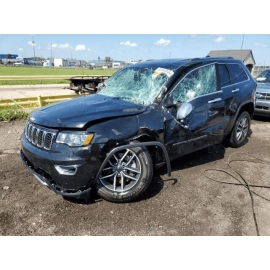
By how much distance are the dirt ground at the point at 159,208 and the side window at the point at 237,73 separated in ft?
5.74

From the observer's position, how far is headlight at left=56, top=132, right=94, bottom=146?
264cm

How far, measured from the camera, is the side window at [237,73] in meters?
4.62

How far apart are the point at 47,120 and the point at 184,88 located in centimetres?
201

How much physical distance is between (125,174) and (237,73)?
10.9 ft

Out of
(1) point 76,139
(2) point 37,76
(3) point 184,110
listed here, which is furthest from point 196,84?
(2) point 37,76

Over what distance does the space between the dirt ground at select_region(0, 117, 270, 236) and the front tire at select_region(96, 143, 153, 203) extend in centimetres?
17

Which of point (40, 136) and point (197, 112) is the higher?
point (197, 112)

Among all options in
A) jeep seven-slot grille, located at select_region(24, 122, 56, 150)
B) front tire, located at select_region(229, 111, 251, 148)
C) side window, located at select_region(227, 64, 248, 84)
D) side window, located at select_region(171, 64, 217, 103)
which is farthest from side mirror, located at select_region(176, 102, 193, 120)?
front tire, located at select_region(229, 111, 251, 148)

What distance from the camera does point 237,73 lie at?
479 centimetres

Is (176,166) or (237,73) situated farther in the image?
(237,73)

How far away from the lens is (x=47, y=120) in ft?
9.33

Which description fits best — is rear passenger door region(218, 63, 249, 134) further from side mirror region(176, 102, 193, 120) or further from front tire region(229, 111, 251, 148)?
side mirror region(176, 102, 193, 120)

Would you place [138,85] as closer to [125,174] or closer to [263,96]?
[125,174]

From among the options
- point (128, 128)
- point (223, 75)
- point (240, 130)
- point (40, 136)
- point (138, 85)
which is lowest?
point (240, 130)
